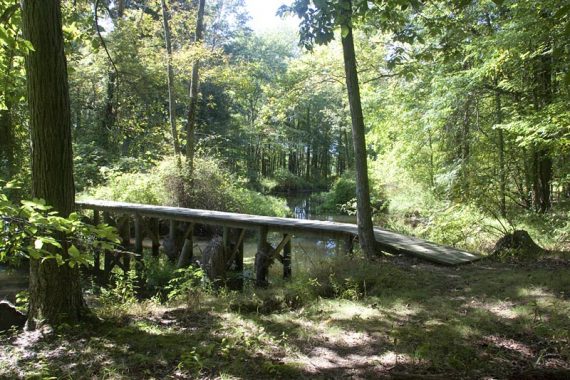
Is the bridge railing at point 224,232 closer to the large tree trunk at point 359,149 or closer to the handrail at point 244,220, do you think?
the handrail at point 244,220

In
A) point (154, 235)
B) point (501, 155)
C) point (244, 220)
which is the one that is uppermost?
point (501, 155)

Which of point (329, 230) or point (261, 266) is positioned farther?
point (261, 266)

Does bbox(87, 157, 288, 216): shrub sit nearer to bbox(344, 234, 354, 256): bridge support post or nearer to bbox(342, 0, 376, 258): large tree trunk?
bbox(344, 234, 354, 256): bridge support post

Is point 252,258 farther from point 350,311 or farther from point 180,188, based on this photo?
point 350,311

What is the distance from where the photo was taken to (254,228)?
994 cm

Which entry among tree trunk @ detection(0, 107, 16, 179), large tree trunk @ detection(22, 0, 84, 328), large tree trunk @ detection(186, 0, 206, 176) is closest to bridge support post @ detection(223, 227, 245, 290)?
large tree trunk @ detection(22, 0, 84, 328)

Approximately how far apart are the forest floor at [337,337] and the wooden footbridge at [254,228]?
1742 millimetres

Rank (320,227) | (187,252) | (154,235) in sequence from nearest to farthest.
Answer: (320,227) → (187,252) → (154,235)

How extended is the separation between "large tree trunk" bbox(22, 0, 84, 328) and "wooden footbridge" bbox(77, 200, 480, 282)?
203 inches

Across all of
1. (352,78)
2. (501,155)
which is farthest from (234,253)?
(501,155)

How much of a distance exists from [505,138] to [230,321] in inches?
382

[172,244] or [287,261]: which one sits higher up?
[172,244]

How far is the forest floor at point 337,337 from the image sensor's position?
349 cm

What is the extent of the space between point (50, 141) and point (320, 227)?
552 cm
